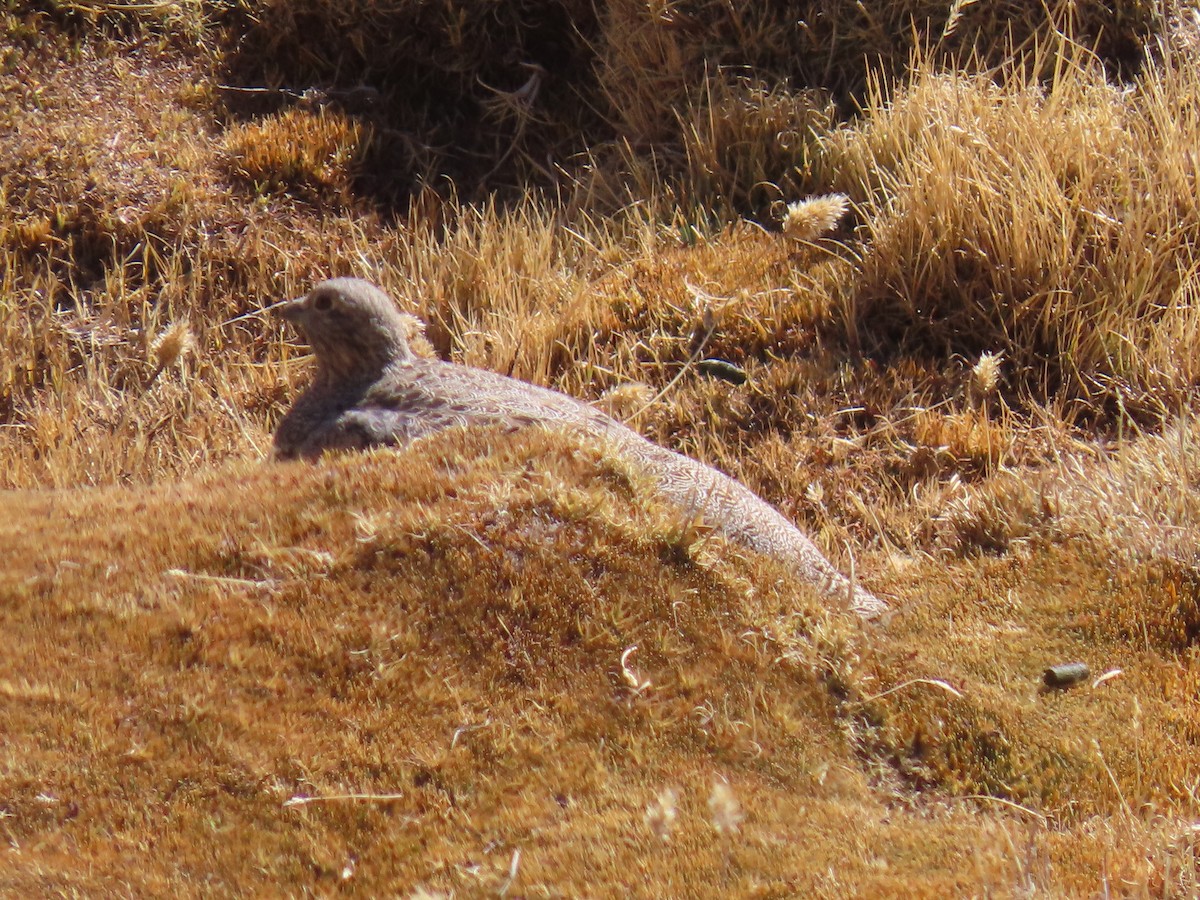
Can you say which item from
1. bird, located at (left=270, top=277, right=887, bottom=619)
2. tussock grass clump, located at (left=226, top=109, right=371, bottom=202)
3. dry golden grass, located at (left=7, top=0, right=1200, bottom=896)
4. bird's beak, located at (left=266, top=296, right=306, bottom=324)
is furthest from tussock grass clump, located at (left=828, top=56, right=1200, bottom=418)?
tussock grass clump, located at (left=226, top=109, right=371, bottom=202)

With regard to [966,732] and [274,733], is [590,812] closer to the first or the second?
[274,733]

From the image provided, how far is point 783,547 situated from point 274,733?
178cm

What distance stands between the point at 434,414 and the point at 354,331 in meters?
0.91

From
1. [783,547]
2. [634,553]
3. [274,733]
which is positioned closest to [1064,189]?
[783,547]

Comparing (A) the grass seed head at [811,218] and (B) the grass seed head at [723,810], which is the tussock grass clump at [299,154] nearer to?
(A) the grass seed head at [811,218]

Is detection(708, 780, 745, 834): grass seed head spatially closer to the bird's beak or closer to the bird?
the bird

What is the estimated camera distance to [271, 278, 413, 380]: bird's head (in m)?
5.20

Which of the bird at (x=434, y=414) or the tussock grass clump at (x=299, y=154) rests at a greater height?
the tussock grass clump at (x=299, y=154)

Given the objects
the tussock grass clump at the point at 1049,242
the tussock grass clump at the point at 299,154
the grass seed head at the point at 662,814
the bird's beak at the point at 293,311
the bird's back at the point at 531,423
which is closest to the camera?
the grass seed head at the point at 662,814

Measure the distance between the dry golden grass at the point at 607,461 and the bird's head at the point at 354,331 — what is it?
22.7 inches

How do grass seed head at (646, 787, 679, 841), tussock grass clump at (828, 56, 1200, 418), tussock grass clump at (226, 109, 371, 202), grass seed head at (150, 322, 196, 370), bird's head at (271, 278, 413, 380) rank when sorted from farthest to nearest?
tussock grass clump at (226, 109, 371, 202), grass seed head at (150, 322, 196, 370), bird's head at (271, 278, 413, 380), tussock grass clump at (828, 56, 1200, 418), grass seed head at (646, 787, 679, 841)

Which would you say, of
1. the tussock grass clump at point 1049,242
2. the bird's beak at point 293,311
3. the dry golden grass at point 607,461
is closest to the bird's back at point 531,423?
the dry golden grass at point 607,461

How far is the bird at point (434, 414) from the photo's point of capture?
380 cm

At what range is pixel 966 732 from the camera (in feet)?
9.98
